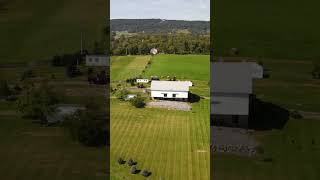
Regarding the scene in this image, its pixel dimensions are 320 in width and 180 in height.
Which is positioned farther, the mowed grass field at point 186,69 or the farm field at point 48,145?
the mowed grass field at point 186,69

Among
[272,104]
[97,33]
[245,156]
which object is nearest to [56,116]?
[97,33]

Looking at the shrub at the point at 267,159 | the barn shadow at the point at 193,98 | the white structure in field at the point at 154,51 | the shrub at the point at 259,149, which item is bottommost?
the shrub at the point at 267,159

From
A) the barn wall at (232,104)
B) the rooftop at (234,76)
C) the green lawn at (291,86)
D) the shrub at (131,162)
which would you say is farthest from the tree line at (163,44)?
the shrub at (131,162)

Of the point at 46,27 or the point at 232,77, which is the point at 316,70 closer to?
the point at 232,77

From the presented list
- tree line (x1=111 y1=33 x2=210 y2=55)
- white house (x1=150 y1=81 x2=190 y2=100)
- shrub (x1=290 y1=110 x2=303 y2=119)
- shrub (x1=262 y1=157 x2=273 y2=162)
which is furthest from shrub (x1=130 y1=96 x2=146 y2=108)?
shrub (x1=290 y1=110 x2=303 y2=119)

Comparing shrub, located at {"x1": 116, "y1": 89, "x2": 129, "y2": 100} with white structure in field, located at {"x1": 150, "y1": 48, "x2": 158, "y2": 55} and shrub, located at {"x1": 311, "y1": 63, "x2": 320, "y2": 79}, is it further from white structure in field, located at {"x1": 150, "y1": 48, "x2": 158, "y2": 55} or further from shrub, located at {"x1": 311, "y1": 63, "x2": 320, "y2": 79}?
shrub, located at {"x1": 311, "y1": 63, "x2": 320, "y2": 79}

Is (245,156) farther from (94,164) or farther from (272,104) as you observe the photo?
(94,164)

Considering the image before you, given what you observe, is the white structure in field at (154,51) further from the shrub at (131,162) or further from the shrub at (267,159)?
the shrub at (267,159)
